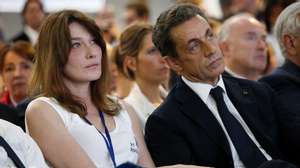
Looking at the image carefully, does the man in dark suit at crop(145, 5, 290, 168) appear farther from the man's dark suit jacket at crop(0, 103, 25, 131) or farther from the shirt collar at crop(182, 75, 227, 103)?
the man's dark suit jacket at crop(0, 103, 25, 131)

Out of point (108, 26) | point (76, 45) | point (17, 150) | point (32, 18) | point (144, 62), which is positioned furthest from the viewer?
point (108, 26)

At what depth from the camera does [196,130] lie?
11.6 ft

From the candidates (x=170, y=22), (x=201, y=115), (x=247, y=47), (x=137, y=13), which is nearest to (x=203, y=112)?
(x=201, y=115)

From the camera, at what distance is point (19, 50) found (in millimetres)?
5188

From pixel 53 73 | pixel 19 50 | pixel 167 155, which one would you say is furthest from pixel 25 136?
pixel 19 50

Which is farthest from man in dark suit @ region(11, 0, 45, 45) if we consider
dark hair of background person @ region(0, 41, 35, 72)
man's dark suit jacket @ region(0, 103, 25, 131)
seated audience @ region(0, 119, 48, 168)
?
seated audience @ region(0, 119, 48, 168)

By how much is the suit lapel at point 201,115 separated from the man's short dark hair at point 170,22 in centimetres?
21

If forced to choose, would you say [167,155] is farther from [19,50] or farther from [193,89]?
[19,50]

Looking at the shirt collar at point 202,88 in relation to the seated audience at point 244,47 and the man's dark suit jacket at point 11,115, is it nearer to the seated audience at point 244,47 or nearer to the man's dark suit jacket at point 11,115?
the man's dark suit jacket at point 11,115

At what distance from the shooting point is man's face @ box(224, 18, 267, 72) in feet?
17.4

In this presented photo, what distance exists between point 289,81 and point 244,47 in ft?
4.73

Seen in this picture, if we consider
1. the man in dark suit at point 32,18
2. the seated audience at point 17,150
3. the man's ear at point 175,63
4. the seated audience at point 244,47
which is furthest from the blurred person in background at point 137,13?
the seated audience at point 17,150

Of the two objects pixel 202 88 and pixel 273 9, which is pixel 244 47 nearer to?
pixel 273 9

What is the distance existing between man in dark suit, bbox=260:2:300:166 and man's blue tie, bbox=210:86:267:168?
0.85ft
